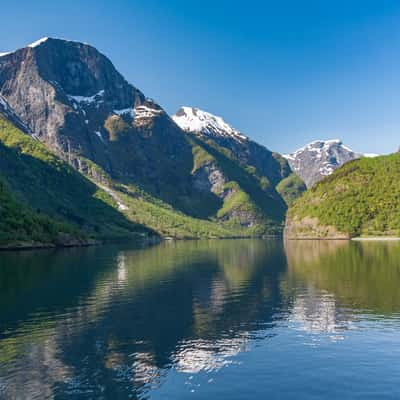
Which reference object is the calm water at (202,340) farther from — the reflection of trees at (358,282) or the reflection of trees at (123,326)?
the reflection of trees at (358,282)

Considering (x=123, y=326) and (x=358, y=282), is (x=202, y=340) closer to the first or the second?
(x=123, y=326)

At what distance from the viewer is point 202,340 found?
46.7 metres

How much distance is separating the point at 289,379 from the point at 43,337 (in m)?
28.2

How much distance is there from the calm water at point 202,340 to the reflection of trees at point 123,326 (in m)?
0.16

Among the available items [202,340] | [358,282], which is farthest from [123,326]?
[358,282]

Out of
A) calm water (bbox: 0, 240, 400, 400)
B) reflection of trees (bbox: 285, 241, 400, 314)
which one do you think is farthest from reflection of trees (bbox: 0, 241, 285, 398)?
reflection of trees (bbox: 285, 241, 400, 314)

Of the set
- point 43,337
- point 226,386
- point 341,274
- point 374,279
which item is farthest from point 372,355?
point 341,274

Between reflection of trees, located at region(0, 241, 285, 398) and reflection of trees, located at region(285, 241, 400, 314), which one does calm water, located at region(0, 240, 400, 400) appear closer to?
reflection of trees, located at region(0, 241, 285, 398)

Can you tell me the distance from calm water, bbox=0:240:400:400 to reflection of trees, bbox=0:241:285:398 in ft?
0.52

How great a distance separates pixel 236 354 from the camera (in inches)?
1647

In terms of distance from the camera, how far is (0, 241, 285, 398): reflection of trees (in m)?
37.1

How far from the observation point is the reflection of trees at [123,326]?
122 ft

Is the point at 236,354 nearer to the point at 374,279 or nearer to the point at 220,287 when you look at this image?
the point at 220,287

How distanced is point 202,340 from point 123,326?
11.7m
